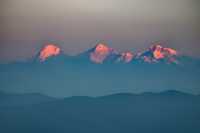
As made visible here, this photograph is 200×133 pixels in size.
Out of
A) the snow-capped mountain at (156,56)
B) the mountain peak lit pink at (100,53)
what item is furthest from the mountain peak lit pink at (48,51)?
the snow-capped mountain at (156,56)

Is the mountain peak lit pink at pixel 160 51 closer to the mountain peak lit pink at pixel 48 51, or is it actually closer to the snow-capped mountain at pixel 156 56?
the snow-capped mountain at pixel 156 56

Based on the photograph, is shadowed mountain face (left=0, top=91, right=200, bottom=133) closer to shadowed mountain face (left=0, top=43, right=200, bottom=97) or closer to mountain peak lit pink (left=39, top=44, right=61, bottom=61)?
shadowed mountain face (left=0, top=43, right=200, bottom=97)

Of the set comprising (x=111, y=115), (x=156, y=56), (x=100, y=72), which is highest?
(x=156, y=56)

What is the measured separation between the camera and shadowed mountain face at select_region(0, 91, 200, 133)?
2.48 m

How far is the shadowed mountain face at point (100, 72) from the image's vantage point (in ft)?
8.26

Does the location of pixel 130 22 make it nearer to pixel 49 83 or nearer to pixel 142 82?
pixel 142 82

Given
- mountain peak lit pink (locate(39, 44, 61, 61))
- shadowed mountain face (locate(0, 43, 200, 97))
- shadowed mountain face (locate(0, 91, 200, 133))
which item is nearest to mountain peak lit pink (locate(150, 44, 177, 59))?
shadowed mountain face (locate(0, 43, 200, 97))

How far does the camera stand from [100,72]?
2574 mm

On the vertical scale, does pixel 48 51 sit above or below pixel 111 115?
above

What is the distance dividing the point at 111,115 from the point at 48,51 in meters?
0.75

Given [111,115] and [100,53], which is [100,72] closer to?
[100,53]

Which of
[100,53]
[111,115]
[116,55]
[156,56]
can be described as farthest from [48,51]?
[156,56]

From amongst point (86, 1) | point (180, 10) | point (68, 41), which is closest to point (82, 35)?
point (68, 41)

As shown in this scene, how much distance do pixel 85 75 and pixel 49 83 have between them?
1.01 feet
